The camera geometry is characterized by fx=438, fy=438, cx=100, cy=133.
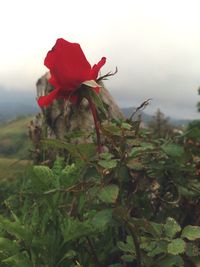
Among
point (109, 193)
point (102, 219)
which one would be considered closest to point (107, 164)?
point (109, 193)

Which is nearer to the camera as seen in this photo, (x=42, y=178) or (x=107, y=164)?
(x=107, y=164)

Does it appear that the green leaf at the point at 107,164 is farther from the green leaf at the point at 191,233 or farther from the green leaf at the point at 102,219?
the green leaf at the point at 191,233

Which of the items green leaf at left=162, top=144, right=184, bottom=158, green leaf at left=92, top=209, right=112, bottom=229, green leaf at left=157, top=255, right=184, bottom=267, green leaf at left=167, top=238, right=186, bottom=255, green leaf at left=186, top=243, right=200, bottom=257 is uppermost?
green leaf at left=162, top=144, right=184, bottom=158

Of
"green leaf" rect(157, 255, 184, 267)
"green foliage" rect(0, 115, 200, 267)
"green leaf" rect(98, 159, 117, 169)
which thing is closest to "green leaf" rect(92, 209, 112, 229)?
"green foliage" rect(0, 115, 200, 267)

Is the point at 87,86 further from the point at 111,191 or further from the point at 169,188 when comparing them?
the point at 169,188

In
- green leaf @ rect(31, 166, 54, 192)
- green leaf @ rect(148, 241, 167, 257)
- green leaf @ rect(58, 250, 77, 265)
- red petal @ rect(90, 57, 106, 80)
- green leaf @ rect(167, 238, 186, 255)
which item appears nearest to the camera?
green leaf @ rect(167, 238, 186, 255)

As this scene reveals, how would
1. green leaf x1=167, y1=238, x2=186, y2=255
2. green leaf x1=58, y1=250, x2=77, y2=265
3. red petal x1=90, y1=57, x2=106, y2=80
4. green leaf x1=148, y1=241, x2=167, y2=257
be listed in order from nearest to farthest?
green leaf x1=167, y1=238, x2=186, y2=255 < green leaf x1=148, y1=241, x2=167, y2=257 < red petal x1=90, y1=57, x2=106, y2=80 < green leaf x1=58, y1=250, x2=77, y2=265

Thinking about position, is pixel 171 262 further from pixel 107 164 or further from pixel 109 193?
pixel 107 164

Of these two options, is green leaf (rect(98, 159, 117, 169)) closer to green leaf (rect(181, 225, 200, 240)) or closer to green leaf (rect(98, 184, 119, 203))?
green leaf (rect(98, 184, 119, 203))
